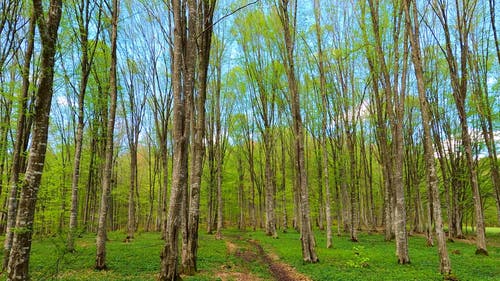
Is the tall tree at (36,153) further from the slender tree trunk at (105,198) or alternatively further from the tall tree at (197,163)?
the slender tree trunk at (105,198)

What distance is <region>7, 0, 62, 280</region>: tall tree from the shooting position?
5020 mm

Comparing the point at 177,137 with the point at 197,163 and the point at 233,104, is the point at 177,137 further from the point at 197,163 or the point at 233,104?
the point at 233,104

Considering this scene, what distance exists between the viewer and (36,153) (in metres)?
5.30

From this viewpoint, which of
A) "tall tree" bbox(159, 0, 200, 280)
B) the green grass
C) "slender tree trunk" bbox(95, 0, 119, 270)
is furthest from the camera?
"slender tree trunk" bbox(95, 0, 119, 270)

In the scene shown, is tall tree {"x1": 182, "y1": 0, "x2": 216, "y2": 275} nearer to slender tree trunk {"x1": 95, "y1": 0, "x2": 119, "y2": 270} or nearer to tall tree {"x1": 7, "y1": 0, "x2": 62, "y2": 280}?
slender tree trunk {"x1": 95, "y1": 0, "x2": 119, "y2": 270}

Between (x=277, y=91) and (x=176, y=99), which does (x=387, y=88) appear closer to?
(x=176, y=99)

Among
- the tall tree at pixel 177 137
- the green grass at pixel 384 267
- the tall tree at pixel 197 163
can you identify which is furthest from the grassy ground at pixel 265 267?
the tall tree at pixel 177 137

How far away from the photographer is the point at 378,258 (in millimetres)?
14258

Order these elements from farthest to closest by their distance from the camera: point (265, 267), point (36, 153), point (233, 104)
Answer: point (233, 104)
point (265, 267)
point (36, 153)

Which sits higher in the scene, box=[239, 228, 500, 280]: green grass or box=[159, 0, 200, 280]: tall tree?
box=[159, 0, 200, 280]: tall tree

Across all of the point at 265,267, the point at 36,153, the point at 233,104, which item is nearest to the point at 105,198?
the point at 36,153

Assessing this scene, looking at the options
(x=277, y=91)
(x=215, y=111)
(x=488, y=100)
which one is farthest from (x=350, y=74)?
→ (x=215, y=111)

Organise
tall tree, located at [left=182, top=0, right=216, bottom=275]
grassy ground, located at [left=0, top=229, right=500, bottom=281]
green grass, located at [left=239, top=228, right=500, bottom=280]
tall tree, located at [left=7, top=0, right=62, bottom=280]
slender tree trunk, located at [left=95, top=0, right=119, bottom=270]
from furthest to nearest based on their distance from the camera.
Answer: slender tree trunk, located at [left=95, top=0, right=119, bottom=270] → tall tree, located at [left=182, top=0, right=216, bottom=275] → green grass, located at [left=239, top=228, right=500, bottom=280] → grassy ground, located at [left=0, top=229, right=500, bottom=281] → tall tree, located at [left=7, top=0, right=62, bottom=280]

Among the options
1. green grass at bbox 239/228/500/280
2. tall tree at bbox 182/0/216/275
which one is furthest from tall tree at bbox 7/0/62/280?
green grass at bbox 239/228/500/280
